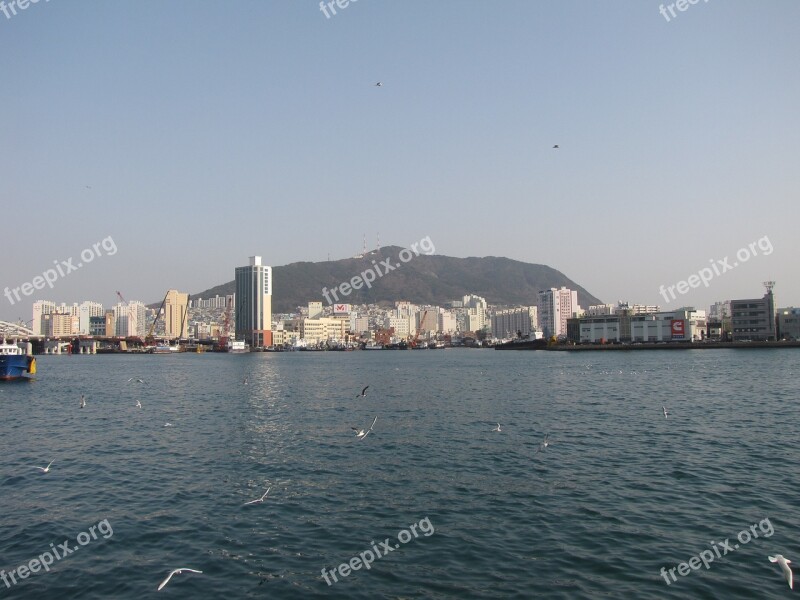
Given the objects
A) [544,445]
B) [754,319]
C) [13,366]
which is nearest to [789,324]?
[754,319]

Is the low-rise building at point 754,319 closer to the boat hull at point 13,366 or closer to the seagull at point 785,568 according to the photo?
the boat hull at point 13,366

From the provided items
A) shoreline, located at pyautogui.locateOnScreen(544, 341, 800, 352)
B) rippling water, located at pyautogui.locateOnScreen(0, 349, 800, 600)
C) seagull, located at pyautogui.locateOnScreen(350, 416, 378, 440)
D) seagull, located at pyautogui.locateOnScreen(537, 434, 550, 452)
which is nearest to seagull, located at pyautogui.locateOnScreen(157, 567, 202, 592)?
rippling water, located at pyautogui.locateOnScreen(0, 349, 800, 600)

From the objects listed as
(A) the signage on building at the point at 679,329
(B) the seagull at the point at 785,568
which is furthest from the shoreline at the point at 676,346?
(B) the seagull at the point at 785,568

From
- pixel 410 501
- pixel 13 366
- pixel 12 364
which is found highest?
pixel 12 364

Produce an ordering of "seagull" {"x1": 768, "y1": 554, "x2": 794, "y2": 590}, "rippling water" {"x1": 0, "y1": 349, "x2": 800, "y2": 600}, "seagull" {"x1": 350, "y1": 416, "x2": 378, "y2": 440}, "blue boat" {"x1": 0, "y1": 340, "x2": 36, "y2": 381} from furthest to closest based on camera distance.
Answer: "blue boat" {"x1": 0, "y1": 340, "x2": 36, "y2": 381}
"seagull" {"x1": 350, "y1": 416, "x2": 378, "y2": 440}
"rippling water" {"x1": 0, "y1": 349, "x2": 800, "y2": 600}
"seagull" {"x1": 768, "y1": 554, "x2": 794, "y2": 590}

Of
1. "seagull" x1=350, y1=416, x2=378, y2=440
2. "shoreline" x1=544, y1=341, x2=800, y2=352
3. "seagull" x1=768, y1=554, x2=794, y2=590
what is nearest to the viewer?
"seagull" x1=768, y1=554, x2=794, y2=590

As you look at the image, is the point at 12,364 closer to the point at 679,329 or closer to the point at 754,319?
the point at 679,329

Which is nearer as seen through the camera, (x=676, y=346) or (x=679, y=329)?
(x=676, y=346)

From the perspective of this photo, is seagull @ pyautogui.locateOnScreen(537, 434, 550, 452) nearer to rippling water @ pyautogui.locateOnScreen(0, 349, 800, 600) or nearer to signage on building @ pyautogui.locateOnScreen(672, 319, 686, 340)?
rippling water @ pyautogui.locateOnScreen(0, 349, 800, 600)
